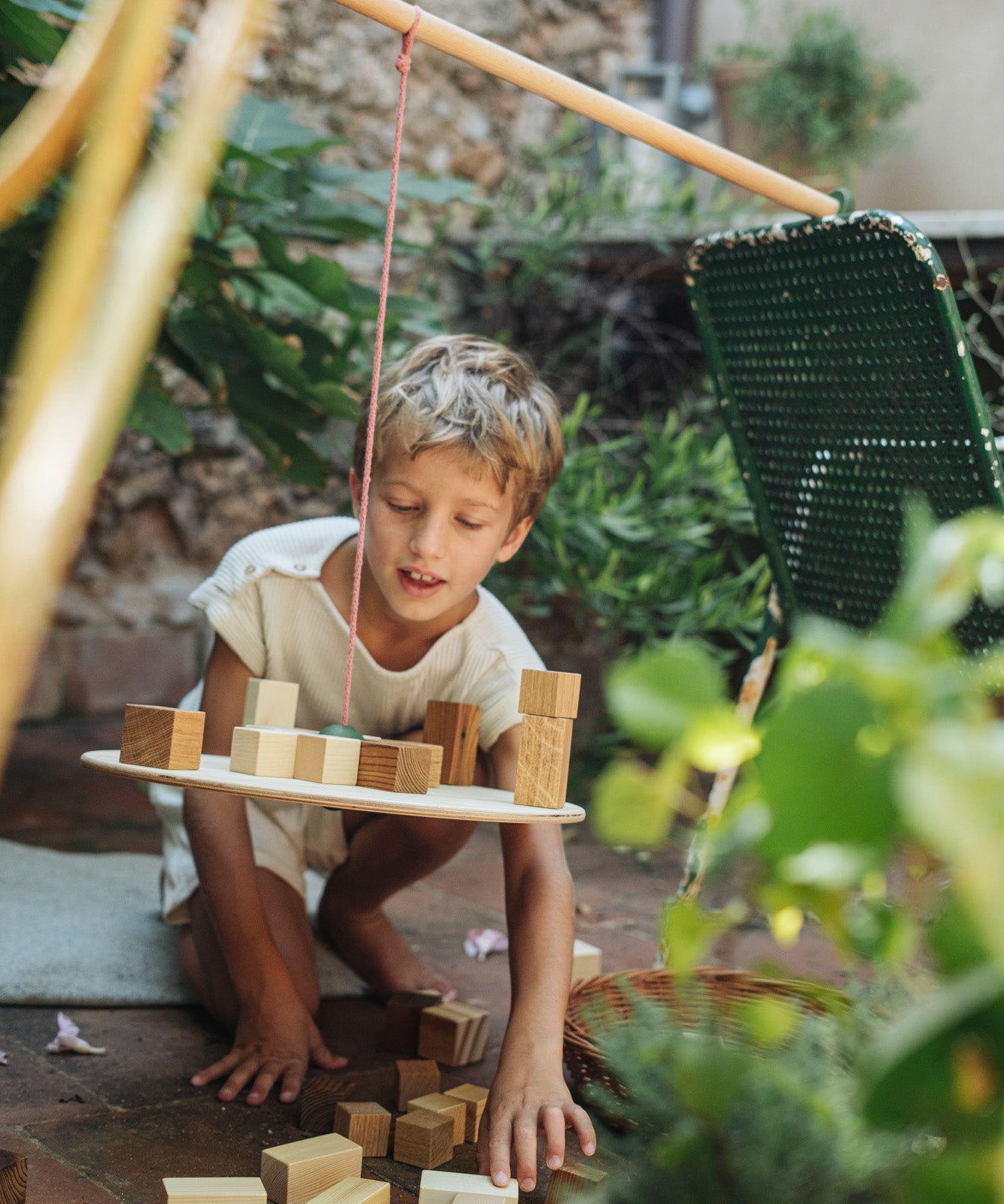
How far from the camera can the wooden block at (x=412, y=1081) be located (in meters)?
1.53

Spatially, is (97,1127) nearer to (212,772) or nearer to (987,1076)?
(212,772)

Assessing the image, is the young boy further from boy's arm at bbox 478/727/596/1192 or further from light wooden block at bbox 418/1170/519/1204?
light wooden block at bbox 418/1170/519/1204

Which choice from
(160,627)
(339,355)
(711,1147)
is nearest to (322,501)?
(160,627)

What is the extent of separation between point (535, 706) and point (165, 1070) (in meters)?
0.77

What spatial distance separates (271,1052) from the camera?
156 centimetres

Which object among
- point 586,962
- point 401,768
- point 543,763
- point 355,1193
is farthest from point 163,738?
point 586,962

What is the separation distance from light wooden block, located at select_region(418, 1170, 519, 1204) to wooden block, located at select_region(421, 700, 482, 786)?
18.5 inches

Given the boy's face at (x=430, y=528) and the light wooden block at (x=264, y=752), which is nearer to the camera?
the light wooden block at (x=264, y=752)

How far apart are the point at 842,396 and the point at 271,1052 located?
3.98ft

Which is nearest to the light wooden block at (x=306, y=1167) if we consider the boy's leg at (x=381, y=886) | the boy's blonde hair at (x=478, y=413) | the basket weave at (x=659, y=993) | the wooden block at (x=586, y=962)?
the basket weave at (x=659, y=993)

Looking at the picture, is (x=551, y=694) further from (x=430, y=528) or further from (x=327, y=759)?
(x=430, y=528)

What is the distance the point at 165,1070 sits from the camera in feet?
5.17

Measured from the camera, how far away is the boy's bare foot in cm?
193

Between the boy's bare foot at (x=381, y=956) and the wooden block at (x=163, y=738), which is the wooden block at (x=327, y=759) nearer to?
the wooden block at (x=163, y=738)
